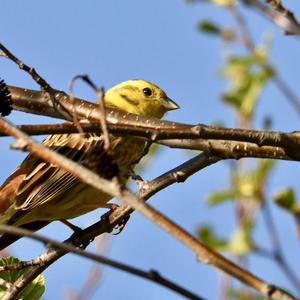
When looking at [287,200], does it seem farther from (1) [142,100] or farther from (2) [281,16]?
(1) [142,100]

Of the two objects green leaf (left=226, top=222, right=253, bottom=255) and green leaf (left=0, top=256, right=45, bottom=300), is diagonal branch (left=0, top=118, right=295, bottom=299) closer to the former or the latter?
green leaf (left=0, top=256, right=45, bottom=300)

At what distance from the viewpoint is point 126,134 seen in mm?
2211

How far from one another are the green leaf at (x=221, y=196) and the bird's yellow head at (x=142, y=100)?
1.92 metres

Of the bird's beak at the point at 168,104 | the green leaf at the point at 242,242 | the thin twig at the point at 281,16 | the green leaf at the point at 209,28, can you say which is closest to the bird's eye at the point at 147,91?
the bird's beak at the point at 168,104

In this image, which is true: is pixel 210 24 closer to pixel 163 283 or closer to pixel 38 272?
pixel 38 272

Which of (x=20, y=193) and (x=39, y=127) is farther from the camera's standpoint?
(x=20, y=193)

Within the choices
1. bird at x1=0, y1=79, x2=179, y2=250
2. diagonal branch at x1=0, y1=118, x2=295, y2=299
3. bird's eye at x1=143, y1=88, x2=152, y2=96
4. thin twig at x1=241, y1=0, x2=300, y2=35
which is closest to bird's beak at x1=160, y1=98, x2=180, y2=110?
bird's eye at x1=143, y1=88, x2=152, y2=96

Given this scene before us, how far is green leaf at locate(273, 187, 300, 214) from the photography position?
3367mm

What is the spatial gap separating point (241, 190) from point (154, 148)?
49.5 inches

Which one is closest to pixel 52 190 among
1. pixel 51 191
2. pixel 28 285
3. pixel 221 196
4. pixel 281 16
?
pixel 51 191

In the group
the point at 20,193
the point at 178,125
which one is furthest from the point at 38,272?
the point at 20,193

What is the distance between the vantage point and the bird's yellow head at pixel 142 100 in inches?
237

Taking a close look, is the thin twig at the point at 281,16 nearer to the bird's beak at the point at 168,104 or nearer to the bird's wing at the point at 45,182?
the bird's wing at the point at 45,182

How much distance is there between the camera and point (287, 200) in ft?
11.2
